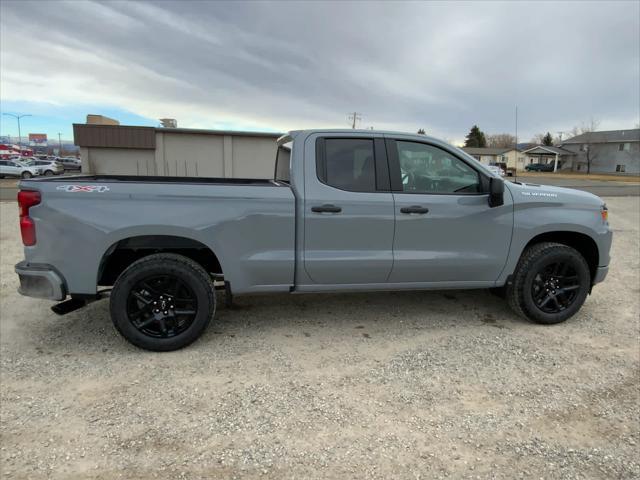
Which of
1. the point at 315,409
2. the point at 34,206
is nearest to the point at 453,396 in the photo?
the point at 315,409

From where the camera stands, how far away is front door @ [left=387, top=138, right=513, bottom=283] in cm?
398

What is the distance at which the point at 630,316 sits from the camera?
474cm

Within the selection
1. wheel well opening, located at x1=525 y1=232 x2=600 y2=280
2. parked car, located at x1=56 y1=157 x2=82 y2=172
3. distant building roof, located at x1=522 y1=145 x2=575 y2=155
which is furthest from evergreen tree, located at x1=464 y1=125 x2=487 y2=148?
wheel well opening, located at x1=525 y1=232 x2=600 y2=280

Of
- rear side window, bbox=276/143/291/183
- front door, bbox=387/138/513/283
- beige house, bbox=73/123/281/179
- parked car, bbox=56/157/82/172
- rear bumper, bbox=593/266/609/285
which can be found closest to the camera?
front door, bbox=387/138/513/283

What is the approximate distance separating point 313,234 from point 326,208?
25 centimetres

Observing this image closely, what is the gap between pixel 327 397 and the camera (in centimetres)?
309

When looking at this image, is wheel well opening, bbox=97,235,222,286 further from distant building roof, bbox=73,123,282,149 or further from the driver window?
distant building roof, bbox=73,123,282,149

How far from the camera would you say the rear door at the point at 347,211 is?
3.81 meters

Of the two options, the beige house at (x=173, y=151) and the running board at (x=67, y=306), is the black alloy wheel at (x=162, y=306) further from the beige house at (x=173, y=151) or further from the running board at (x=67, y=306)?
the beige house at (x=173, y=151)

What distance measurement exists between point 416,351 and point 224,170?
23.0 m

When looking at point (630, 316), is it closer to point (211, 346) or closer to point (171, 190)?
point (211, 346)

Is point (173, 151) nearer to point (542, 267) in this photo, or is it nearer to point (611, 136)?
point (542, 267)

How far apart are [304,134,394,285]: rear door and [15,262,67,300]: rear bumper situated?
201cm

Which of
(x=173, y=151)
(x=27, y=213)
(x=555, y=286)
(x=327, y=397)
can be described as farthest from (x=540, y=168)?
(x=27, y=213)
